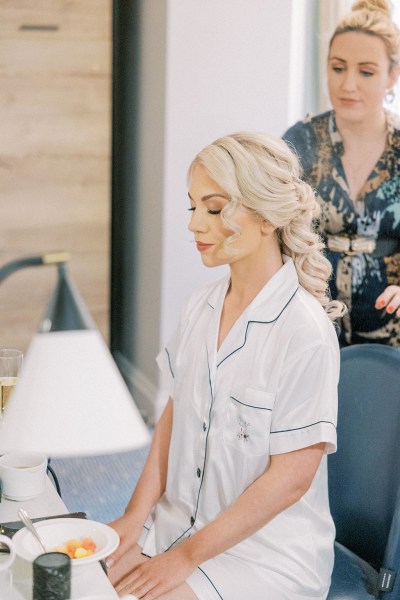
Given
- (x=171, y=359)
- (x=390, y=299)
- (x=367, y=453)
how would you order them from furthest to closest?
1. (x=390, y=299)
2. (x=171, y=359)
3. (x=367, y=453)

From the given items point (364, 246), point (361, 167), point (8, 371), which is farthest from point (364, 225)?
point (8, 371)

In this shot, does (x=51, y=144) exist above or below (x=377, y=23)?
below

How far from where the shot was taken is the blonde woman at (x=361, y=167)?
8.32 feet

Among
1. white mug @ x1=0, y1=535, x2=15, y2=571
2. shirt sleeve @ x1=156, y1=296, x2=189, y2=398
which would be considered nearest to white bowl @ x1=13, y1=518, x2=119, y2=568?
white mug @ x1=0, y1=535, x2=15, y2=571

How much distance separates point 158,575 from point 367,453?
1.56 feet

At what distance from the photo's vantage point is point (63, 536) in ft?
4.47

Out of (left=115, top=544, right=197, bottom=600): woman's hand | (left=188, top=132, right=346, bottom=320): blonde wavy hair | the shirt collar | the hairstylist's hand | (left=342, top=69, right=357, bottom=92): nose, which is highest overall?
(left=342, top=69, right=357, bottom=92): nose

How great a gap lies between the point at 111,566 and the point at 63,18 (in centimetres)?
258

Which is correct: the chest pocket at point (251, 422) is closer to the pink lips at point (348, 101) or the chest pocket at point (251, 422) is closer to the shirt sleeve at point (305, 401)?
the shirt sleeve at point (305, 401)

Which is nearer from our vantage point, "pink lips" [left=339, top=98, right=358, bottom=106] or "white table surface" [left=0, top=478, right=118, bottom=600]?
"white table surface" [left=0, top=478, right=118, bottom=600]

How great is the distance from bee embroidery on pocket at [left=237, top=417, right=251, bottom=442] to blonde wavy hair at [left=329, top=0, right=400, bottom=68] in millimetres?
1515

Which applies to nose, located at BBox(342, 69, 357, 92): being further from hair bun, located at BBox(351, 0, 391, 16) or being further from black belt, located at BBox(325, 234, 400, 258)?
black belt, located at BBox(325, 234, 400, 258)

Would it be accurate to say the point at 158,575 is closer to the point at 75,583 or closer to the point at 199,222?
the point at 75,583

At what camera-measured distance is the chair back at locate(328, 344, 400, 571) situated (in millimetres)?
1685
